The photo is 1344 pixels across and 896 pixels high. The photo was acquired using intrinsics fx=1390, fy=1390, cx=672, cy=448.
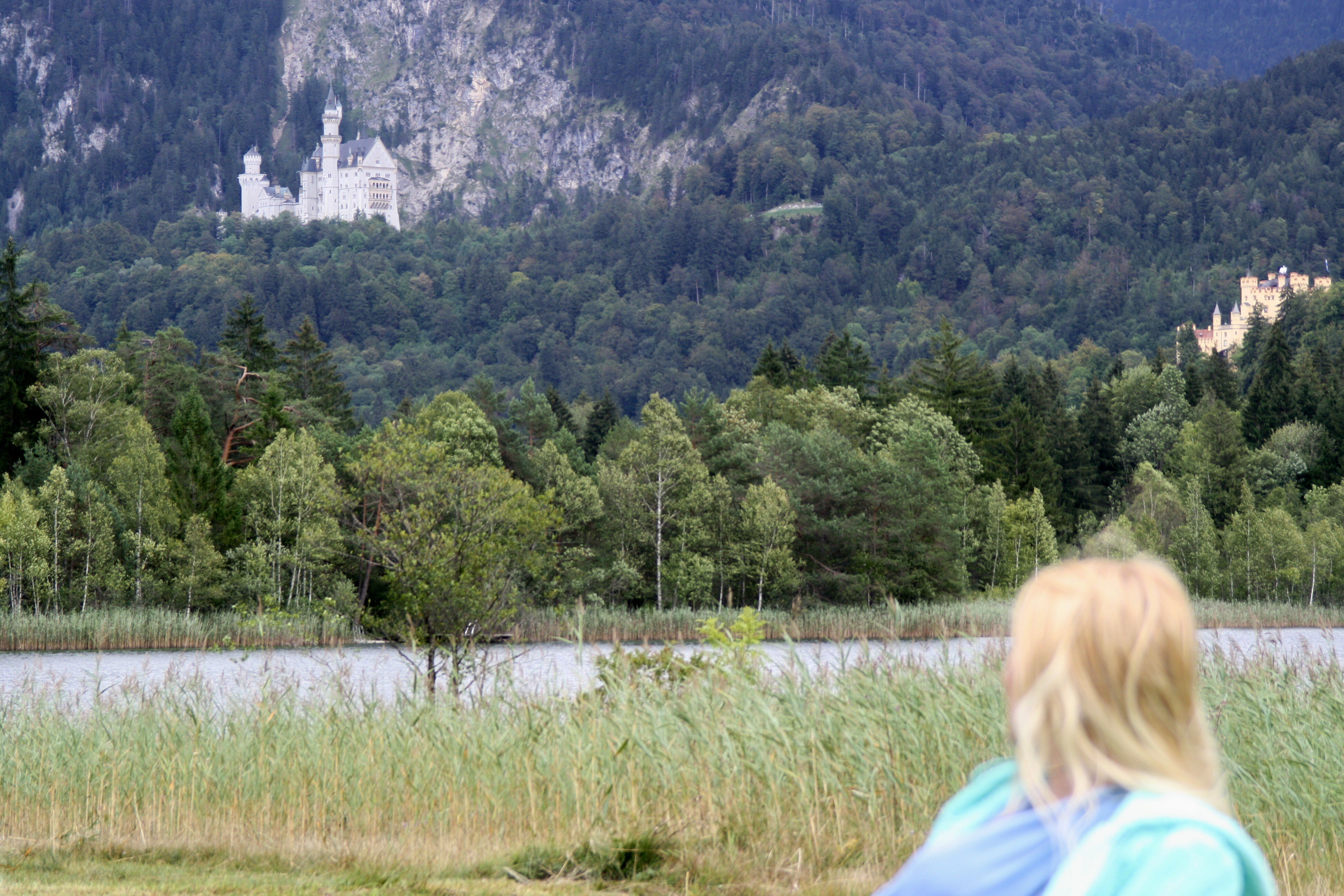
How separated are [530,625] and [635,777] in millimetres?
36386

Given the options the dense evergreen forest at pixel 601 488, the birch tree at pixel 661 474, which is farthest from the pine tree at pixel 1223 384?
the birch tree at pixel 661 474

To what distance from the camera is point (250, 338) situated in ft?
267

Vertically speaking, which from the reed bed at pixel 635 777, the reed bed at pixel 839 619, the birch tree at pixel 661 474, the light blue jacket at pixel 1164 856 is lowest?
the reed bed at pixel 839 619

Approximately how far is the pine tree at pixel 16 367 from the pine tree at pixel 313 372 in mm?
24126

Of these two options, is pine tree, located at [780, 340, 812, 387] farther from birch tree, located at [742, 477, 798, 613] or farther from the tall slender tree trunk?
the tall slender tree trunk

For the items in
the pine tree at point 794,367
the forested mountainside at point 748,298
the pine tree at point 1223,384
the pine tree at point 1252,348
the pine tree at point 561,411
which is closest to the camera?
the pine tree at point 561,411

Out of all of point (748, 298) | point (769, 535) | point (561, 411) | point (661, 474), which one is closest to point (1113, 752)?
point (769, 535)

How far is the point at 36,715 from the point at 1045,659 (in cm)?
1062

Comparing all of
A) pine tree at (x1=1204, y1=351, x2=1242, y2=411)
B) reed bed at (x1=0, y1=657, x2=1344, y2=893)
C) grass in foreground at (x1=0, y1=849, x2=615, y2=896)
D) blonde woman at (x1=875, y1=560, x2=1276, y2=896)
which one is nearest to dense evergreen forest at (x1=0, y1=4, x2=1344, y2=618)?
pine tree at (x1=1204, y1=351, x2=1242, y2=411)

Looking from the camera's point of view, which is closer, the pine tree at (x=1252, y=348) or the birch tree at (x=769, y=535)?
the birch tree at (x=769, y=535)

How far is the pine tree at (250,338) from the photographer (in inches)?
3118

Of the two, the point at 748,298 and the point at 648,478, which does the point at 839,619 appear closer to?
the point at 648,478

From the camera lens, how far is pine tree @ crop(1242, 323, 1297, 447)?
85.6 meters

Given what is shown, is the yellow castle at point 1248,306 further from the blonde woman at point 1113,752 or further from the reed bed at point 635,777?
the blonde woman at point 1113,752
